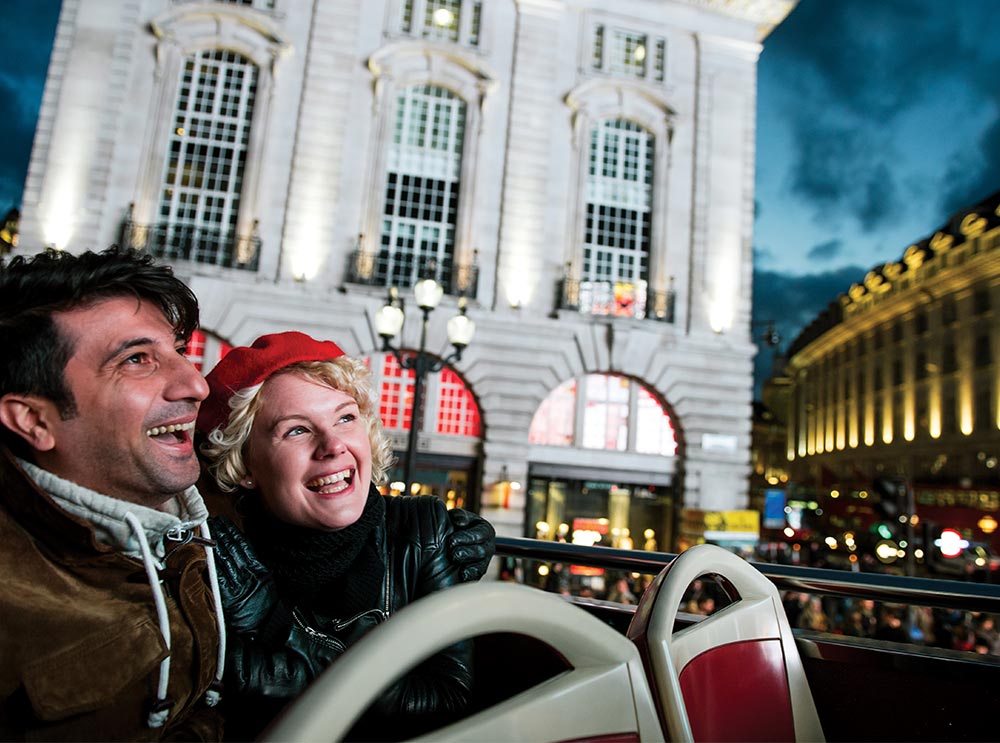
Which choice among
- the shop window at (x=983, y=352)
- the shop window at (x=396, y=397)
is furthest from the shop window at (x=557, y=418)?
the shop window at (x=983, y=352)

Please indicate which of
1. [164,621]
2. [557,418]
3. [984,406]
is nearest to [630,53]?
[557,418]

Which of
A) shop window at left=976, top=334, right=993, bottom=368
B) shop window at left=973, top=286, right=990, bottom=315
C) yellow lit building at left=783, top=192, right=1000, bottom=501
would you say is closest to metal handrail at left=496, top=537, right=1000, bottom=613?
yellow lit building at left=783, top=192, right=1000, bottom=501

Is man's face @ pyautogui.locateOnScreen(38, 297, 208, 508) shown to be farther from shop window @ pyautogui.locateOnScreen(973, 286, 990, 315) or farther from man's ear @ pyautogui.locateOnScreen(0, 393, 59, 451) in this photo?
shop window @ pyautogui.locateOnScreen(973, 286, 990, 315)

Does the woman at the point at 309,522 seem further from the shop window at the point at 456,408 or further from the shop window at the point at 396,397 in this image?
the shop window at the point at 456,408

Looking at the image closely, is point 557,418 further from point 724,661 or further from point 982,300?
point 982,300

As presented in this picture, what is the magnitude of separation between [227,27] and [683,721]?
2067 centimetres

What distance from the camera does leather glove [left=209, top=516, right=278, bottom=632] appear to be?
162cm

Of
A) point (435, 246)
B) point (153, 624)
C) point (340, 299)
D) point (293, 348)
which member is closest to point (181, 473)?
point (153, 624)

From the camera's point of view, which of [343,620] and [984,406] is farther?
[984,406]

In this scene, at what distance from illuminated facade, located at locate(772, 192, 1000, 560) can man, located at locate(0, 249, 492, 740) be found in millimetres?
33893

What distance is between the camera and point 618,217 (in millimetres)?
19359

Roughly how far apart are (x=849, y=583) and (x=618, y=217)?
18.0 metres

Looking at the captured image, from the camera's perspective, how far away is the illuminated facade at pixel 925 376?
36.8 metres

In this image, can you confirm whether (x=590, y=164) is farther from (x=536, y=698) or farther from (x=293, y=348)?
(x=536, y=698)
